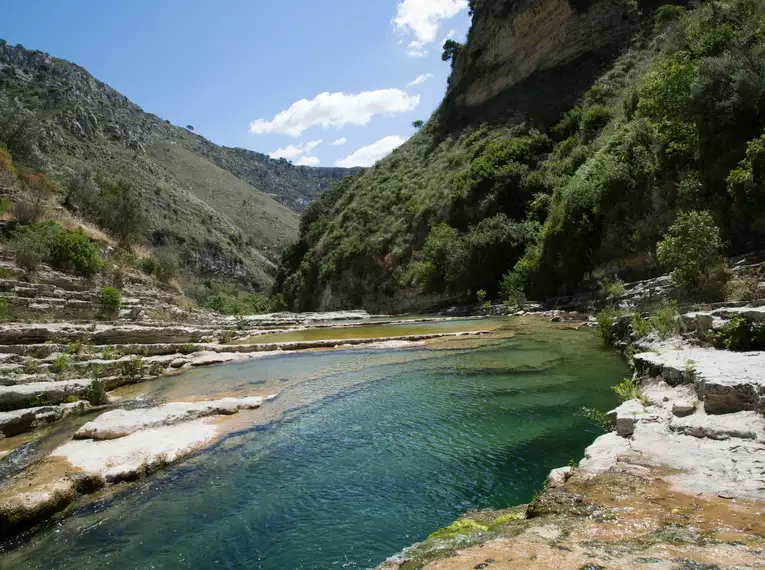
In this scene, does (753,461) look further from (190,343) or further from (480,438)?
(190,343)

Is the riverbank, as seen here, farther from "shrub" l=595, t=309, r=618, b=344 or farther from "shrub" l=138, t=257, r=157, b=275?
"shrub" l=138, t=257, r=157, b=275

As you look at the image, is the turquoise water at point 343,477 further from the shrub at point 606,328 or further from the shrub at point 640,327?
the shrub at point 606,328

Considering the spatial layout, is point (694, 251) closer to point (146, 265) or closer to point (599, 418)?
point (599, 418)

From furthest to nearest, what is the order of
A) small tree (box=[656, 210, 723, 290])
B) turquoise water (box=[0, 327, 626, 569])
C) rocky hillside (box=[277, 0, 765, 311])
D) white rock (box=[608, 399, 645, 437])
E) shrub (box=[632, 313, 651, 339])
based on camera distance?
rocky hillside (box=[277, 0, 765, 311]), small tree (box=[656, 210, 723, 290]), shrub (box=[632, 313, 651, 339]), white rock (box=[608, 399, 645, 437]), turquoise water (box=[0, 327, 626, 569])

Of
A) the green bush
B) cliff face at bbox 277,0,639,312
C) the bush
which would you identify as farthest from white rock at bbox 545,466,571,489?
cliff face at bbox 277,0,639,312

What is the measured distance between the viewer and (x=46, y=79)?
90.7 m

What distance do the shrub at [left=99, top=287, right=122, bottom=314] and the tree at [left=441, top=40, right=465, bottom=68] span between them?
64411 mm

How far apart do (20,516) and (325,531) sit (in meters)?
3.51

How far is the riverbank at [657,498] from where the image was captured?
9.63 feet

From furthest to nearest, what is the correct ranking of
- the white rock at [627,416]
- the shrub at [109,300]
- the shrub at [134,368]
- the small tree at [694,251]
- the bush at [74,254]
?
the bush at [74,254], the shrub at [109,300], the shrub at [134,368], the small tree at [694,251], the white rock at [627,416]

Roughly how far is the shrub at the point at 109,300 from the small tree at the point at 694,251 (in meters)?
22.7

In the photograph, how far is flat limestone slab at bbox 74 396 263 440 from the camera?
24.2 feet

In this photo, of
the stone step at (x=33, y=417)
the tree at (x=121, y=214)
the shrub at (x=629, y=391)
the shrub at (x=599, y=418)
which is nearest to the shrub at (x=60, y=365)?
the stone step at (x=33, y=417)

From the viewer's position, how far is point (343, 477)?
6.16 metres
